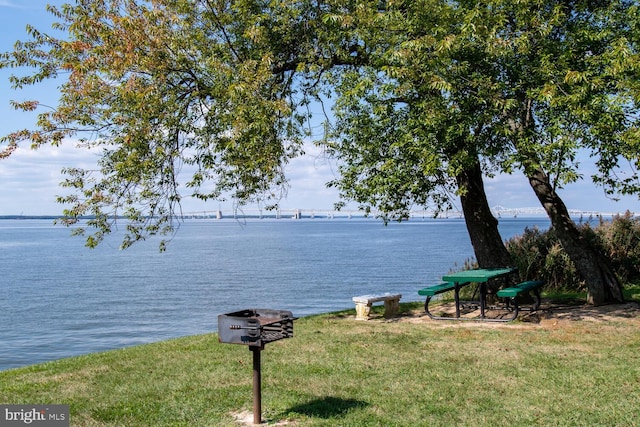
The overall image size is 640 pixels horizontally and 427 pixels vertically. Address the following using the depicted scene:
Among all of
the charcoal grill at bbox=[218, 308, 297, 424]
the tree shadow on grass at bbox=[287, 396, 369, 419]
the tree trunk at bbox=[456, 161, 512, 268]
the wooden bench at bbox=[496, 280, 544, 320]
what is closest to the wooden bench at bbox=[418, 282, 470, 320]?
the wooden bench at bbox=[496, 280, 544, 320]

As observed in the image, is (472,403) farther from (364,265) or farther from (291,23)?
(364,265)

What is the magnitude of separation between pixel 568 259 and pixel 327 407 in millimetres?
13070

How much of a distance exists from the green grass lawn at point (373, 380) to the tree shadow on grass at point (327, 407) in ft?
0.04

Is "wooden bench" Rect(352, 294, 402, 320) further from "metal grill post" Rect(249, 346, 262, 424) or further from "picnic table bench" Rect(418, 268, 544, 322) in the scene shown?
"metal grill post" Rect(249, 346, 262, 424)

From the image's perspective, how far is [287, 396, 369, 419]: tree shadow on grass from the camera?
6.09 m

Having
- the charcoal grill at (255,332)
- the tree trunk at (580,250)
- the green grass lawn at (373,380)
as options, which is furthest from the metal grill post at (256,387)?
the tree trunk at (580,250)

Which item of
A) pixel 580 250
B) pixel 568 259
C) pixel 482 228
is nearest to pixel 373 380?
pixel 482 228

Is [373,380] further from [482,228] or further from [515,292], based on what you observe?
[482,228]

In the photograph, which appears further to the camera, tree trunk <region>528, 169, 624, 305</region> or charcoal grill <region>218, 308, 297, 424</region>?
tree trunk <region>528, 169, 624, 305</region>

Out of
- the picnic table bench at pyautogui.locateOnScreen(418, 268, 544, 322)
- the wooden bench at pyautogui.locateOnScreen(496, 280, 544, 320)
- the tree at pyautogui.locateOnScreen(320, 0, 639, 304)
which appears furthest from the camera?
the picnic table bench at pyautogui.locateOnScreen(418, 268, 544, 322)

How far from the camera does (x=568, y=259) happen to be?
17250mm

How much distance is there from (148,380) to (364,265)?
1369 inches

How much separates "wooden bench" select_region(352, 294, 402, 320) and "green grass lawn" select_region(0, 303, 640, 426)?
1.55 meters

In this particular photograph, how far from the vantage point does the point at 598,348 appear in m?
8.98
